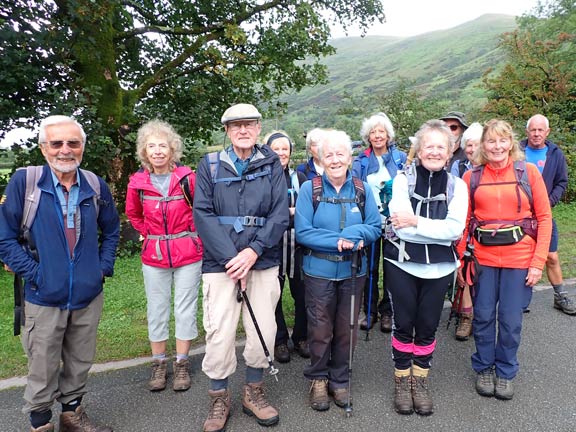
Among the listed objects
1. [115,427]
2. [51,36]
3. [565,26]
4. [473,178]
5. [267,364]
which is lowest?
[115,427]

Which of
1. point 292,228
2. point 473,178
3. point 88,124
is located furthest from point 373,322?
point 88,124

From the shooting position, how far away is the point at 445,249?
3.17 metres

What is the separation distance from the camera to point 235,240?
3.11 m

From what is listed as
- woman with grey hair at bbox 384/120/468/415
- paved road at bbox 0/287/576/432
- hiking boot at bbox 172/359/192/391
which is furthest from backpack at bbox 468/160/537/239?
hiking boot at bbox 172/359/192/391

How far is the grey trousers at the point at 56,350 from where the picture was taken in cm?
275

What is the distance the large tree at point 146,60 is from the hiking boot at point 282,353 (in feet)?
19.1

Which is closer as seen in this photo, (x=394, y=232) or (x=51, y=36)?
(x=394, y=232)

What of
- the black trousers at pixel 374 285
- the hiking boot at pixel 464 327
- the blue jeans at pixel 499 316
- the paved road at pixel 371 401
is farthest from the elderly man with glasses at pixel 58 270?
the hiking boot at pixel 464 327

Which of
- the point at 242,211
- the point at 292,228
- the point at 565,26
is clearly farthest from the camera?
the point at 565,26

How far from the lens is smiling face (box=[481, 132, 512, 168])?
Result: 335 cm

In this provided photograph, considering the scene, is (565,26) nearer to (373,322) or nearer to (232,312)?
(373,322)

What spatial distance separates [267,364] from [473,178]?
232cm

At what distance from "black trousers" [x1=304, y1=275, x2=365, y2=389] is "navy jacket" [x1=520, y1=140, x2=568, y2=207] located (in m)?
3.16

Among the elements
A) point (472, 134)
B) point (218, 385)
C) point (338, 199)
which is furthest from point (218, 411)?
point (472, 134)
